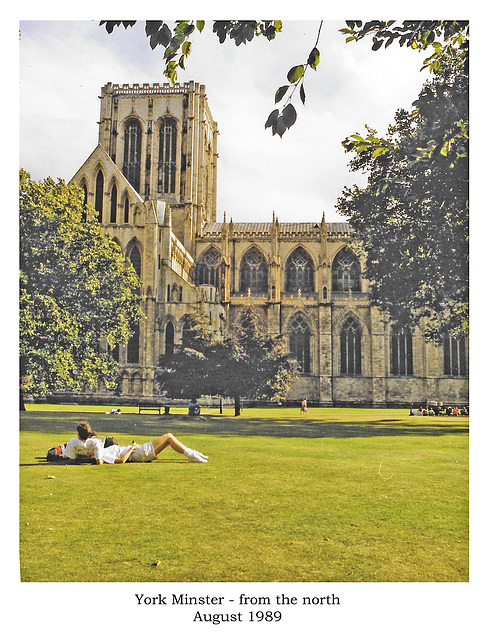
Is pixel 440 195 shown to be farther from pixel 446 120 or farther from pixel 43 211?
pixel 43 211

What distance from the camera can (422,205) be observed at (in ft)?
21.2

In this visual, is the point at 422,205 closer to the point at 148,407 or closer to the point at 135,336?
the point at 135,336

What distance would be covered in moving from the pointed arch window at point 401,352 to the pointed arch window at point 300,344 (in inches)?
52.1

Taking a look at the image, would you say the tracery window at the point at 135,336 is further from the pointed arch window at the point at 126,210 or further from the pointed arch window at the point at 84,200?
the pointed arch window at the point at 84,200

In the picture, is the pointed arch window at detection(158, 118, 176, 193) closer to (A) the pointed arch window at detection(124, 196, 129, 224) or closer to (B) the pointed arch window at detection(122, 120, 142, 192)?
(B) the pointed arch window at detection(122, 120, 142, 192)

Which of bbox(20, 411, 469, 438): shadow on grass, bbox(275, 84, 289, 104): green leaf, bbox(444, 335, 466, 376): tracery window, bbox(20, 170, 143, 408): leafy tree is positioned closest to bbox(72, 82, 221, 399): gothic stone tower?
bbox(20, 170, 143, 408): leafy tree

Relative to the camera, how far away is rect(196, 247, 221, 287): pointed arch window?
8.38 meters

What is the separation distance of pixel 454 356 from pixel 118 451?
13.2ft

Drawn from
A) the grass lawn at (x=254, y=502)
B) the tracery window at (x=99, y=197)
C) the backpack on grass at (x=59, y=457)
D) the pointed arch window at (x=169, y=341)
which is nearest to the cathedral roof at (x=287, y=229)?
the tracery window at (x=99, y=197)

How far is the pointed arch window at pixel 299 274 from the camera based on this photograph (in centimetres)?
858

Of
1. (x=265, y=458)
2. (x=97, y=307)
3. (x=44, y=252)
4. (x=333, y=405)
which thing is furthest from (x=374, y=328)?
(x=44, y=252)

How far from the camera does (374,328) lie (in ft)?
25.2

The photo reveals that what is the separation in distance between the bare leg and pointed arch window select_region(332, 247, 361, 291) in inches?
146

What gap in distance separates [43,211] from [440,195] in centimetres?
507
